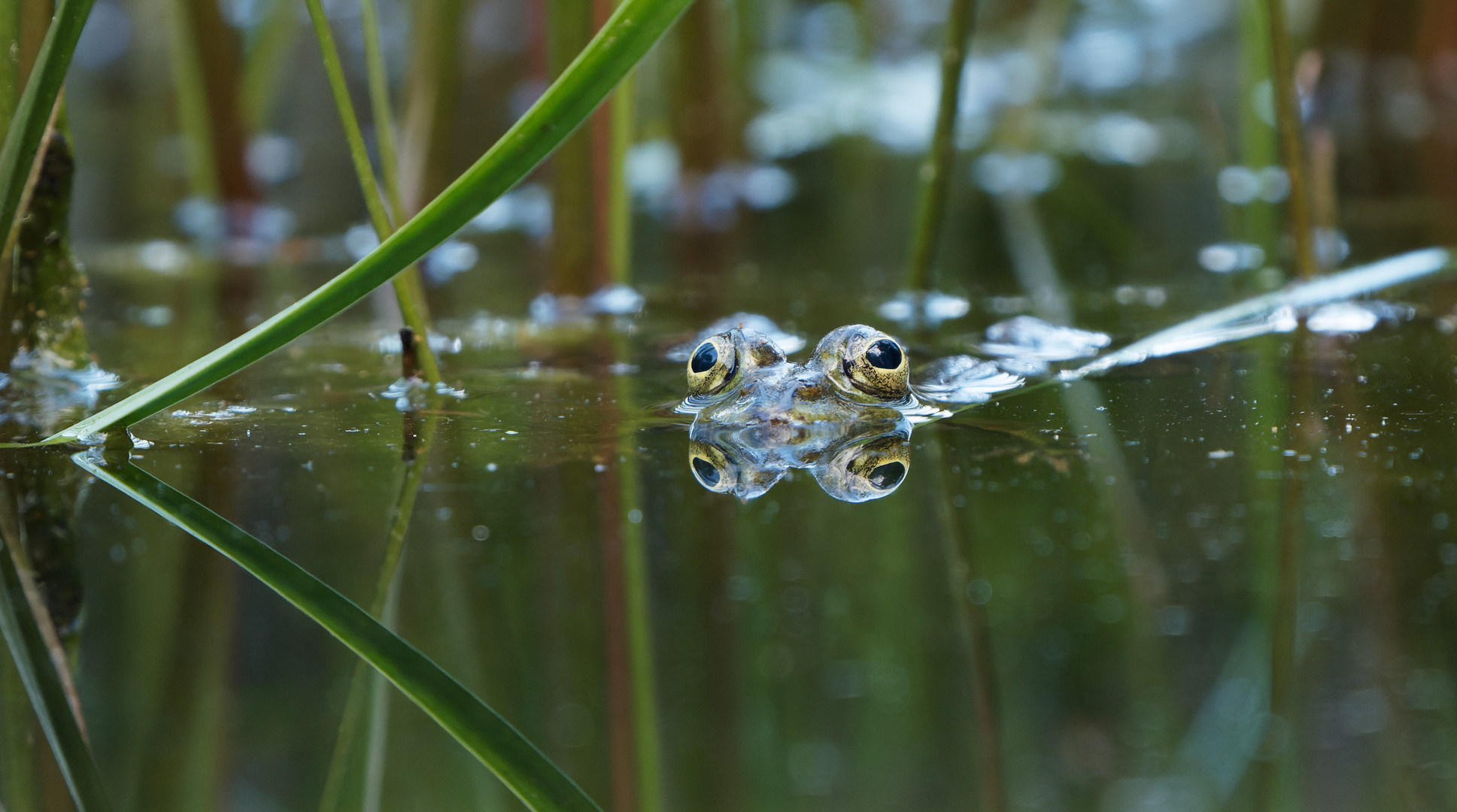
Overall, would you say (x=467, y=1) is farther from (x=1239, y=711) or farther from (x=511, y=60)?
(x=1239, y=711)

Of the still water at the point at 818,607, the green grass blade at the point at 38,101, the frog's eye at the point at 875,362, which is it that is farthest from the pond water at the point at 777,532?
the green grass blade at the point at 38,101

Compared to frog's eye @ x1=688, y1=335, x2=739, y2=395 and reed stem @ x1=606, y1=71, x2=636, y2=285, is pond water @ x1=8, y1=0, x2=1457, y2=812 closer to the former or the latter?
reed stem @ x1=606, y1=71, x2=636, y2=285

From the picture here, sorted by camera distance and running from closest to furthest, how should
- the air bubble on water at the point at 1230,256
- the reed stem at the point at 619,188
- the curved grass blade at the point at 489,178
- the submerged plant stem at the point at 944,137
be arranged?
the curved grass blade at the point at 489,178, the submerged plant stem at the point at 944,137, the reed stem at the point at 619,188, the air bubble on water at the point at 1230,256

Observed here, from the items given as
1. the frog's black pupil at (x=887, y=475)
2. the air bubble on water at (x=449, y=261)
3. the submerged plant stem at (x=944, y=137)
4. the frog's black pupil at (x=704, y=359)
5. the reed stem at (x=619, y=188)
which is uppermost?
the air bubble on water at (x=449, y=261)

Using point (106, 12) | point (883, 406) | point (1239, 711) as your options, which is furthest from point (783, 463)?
point (106, 12)

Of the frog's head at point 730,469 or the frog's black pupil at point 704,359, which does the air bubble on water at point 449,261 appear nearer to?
the frog's black pupil at point 704,359

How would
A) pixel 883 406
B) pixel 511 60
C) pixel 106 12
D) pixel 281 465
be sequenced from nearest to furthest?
pixel 281 465 < pixel 883 406 < pixel 511 60 < pixel 106 12

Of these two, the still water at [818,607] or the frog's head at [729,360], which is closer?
the still water at [818,607]
